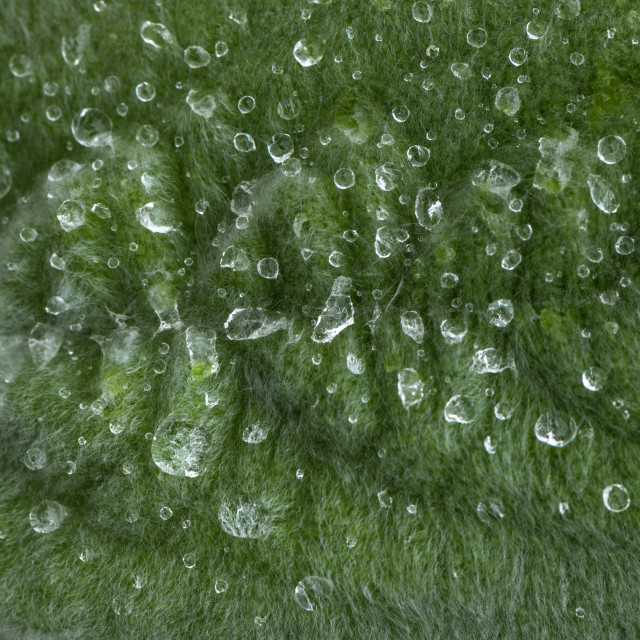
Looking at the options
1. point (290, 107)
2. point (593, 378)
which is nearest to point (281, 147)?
point (290, 107)

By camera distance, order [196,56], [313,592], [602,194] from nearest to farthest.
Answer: [602,194] < [313,592] < [196,56]

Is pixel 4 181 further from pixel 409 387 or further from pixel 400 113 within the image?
pixel 409 387

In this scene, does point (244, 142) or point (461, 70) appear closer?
point (461, 70)

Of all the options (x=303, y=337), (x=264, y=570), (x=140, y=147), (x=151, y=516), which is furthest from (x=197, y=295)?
(x=264, y=570)

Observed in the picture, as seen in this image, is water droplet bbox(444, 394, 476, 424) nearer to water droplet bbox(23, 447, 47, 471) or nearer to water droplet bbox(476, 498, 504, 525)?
water droplet bbox(476, 498, 504, 525)

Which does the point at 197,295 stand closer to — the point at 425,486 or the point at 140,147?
the point at 140,147

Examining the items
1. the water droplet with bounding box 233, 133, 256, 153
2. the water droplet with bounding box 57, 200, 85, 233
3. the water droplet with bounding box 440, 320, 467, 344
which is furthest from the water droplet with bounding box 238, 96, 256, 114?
the water droplet with bounding box 440, 320, 467, 344

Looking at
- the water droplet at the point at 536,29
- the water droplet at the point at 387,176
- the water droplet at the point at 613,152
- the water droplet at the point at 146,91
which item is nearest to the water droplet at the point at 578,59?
the water droplet at the point at 536,29
